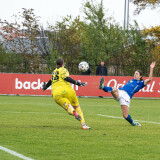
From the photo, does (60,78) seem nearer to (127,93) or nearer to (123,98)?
(123,98)

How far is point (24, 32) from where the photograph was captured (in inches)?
1713

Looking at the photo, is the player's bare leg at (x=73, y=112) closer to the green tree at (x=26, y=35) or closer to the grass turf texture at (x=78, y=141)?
the grass turf texture at (x=78, y=141)

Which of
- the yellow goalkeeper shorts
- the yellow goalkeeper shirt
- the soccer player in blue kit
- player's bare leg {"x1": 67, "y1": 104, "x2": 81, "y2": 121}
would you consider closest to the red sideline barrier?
the soccer player in blue kit

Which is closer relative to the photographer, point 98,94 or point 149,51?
point 98,94

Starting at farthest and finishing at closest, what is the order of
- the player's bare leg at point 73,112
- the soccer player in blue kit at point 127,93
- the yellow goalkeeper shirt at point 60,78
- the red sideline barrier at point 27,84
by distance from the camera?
the red sideline barrier at point 27,84, the soccer player in blue kit at point 127,93, the yellow goalkeeper shirt at point 60,78, the player's bare leg at point 73,112

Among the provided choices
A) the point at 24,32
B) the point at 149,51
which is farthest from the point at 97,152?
the point at 24,32

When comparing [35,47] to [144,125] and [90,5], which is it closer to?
[90,5]

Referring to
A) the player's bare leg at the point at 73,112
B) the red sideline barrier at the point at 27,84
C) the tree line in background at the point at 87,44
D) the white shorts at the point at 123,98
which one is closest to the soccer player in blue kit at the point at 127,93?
the white shorts at the point at 123,98

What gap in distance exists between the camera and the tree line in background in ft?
120

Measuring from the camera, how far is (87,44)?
132 feet

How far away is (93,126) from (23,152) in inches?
187

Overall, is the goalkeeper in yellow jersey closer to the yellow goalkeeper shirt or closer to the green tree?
the yellow goalkeeper shirt

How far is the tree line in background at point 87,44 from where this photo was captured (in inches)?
1435

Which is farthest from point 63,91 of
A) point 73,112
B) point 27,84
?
point 27,84
